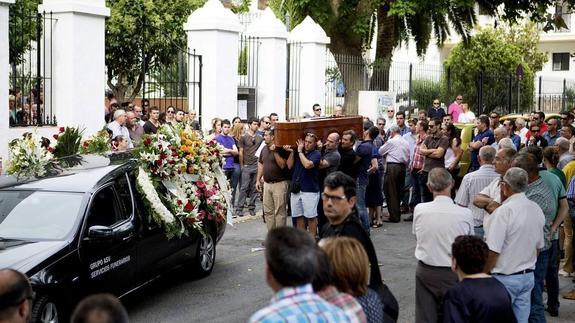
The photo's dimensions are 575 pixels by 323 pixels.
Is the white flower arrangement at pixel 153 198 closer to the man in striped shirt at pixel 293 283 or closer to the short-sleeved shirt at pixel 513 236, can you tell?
the short-sleeved shirt at pixel 513 236

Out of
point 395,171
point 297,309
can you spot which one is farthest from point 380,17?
point 297,309

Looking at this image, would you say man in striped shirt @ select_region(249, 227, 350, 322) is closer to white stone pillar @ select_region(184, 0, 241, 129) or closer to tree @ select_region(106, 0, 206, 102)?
white stone pillar @ select_region(184, 0, 241, 129)

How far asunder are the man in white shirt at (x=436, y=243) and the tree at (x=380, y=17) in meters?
19.4

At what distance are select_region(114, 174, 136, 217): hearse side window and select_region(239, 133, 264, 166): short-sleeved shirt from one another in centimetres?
727

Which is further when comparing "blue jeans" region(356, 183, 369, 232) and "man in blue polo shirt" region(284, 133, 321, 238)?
"blue jeans" region(356, 183, 369, 232)

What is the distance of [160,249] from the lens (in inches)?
413

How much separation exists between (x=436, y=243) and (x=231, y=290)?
165 inches

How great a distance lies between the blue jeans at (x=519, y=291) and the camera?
7719mm

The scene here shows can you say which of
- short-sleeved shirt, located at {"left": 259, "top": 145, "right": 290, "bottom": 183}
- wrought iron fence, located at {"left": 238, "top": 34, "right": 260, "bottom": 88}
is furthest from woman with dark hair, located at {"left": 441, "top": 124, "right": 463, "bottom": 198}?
wrought iron fence, located at {"left": 238, "top": 34, "right": 260, "bottom": 88}

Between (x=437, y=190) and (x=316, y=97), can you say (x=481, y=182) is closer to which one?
(x=437, y=190)

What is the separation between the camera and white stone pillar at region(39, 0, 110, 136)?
16.7 meters

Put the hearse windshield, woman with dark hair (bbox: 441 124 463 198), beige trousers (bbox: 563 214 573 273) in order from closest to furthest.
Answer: the hearse windshield
beige trousers (bbox: 563 214 573 273)
woman with dark hair (bbox: 441 124 463 198)

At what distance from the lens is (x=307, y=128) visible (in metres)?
13.6

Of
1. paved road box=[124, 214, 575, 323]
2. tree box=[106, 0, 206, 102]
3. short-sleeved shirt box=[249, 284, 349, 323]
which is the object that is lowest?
paved road box=[124, 214, 575, 323]
